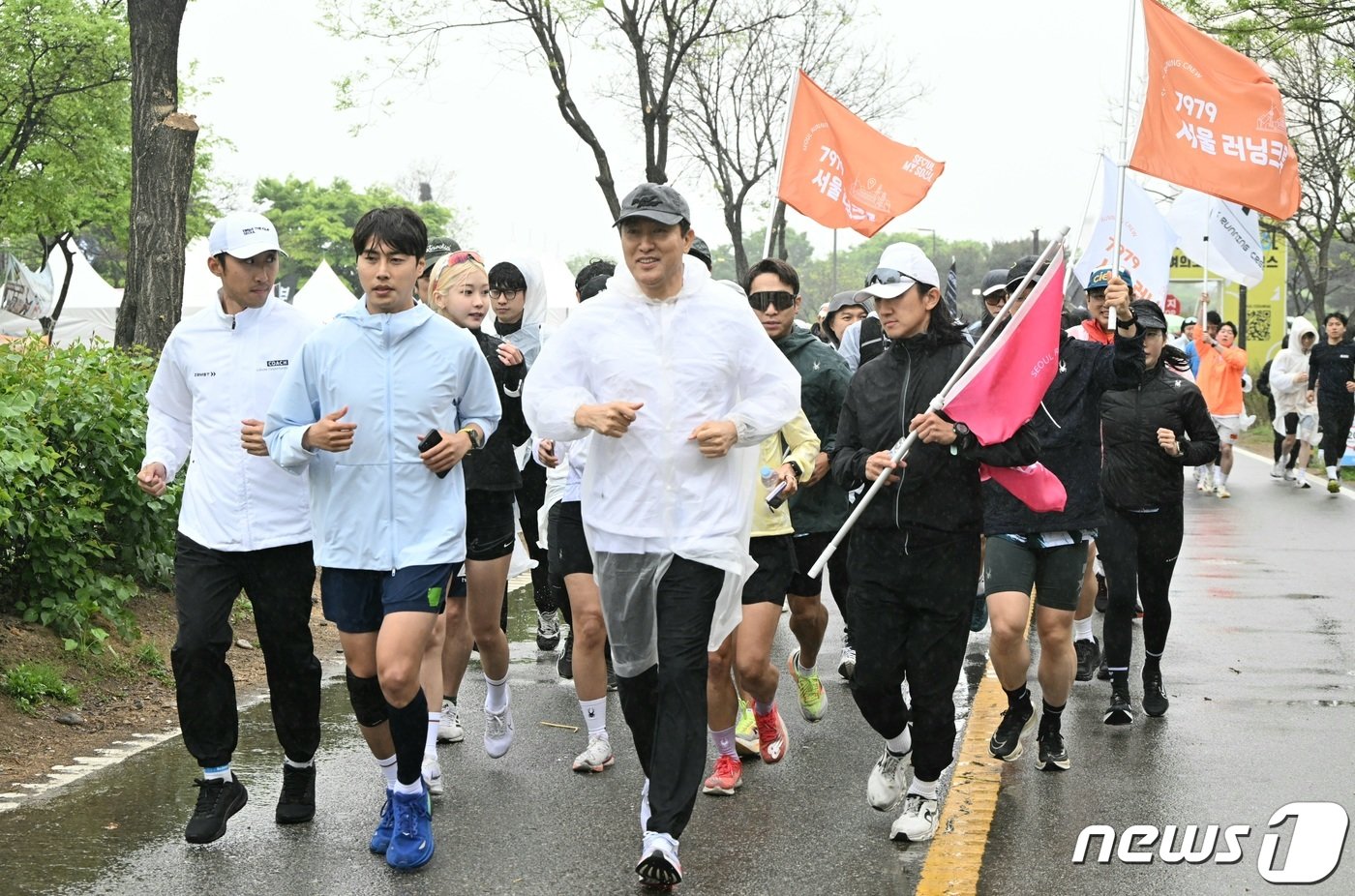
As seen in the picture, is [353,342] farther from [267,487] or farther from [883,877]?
[883,877]

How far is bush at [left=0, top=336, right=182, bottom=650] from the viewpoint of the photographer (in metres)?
7.21

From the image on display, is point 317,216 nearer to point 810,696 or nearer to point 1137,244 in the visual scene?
point 1137,244

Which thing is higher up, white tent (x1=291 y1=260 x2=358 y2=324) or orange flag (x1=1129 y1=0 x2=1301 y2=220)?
orange flag (x1=1129 y1=0 x2=1301 y2=220)

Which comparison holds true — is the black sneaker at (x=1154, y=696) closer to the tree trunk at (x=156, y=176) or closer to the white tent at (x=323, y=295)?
the tree trunk at (x=156, y=176)

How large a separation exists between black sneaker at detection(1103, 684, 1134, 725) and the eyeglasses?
7.70 feet

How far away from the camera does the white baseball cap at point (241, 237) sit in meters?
5.51

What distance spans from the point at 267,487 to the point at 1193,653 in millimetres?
5643

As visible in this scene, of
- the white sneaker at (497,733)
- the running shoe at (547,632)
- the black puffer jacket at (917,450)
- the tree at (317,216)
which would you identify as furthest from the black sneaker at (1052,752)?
the tree at (317,216)

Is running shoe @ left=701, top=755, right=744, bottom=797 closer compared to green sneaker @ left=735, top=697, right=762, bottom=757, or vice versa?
running shoe @ left=701, top=755, right=744, bottom=797

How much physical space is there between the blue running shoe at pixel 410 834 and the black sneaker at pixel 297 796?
0.59m

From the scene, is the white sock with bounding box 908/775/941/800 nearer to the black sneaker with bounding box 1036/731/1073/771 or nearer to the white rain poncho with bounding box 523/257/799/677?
the white rain poncho with bounding box 523/257/799/677

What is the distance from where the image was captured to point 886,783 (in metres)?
5.64

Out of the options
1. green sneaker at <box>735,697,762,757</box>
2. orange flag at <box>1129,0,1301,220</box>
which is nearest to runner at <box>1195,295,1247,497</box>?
orange flag at <box>1129,0,1301,220</box>

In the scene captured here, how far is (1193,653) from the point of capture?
906cm
